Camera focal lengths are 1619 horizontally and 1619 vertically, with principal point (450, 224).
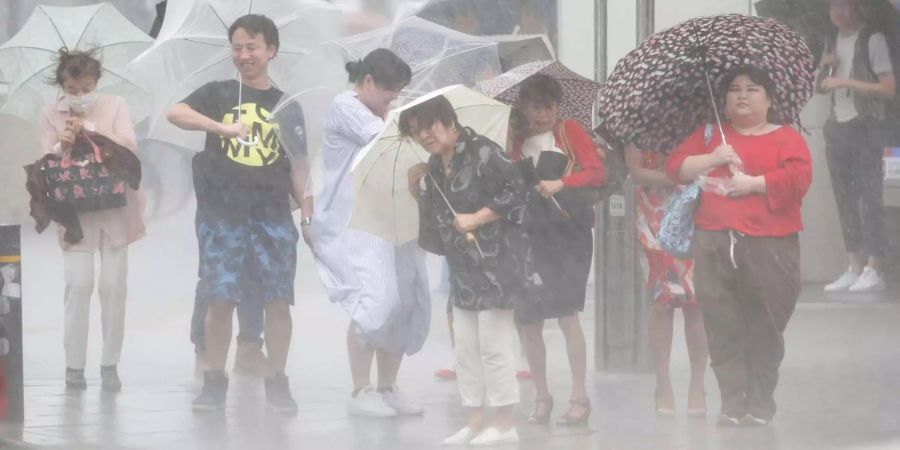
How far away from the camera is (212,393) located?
797 centimetres

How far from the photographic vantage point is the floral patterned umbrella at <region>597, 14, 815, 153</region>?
23.1ft

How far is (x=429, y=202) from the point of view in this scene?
22.9 feet

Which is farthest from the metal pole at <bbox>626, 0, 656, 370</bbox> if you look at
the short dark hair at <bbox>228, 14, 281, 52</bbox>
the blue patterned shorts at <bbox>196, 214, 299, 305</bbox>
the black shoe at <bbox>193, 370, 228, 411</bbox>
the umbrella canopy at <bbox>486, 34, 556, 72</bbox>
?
the black shoe at <bbox>193, 370, 228, 411</bbox>

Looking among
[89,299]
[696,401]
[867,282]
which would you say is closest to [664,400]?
[696,401]

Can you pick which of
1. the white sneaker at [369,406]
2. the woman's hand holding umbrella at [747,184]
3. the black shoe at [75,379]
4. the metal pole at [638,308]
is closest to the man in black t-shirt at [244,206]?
the white sneaker at [369,406]

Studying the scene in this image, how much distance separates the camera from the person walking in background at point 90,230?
8398 millimetres

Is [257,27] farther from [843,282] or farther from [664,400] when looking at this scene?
[843,282]

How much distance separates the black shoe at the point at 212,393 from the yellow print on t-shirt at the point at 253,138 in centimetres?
107

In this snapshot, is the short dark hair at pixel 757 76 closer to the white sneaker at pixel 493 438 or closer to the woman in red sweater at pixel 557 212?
the woman in red sweater at pixel 557 212

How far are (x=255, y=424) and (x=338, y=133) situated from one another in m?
1.43

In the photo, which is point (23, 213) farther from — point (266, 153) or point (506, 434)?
point (506, 434)

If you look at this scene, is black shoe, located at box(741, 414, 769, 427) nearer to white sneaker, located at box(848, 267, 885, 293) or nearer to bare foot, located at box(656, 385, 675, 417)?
bare foot, located at box(656, 385, 675, 417)

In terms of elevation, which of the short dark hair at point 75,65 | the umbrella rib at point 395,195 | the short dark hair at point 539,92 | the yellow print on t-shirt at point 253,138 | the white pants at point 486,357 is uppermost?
the short dark hair at point 75,65

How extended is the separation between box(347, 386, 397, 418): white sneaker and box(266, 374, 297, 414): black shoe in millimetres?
309
